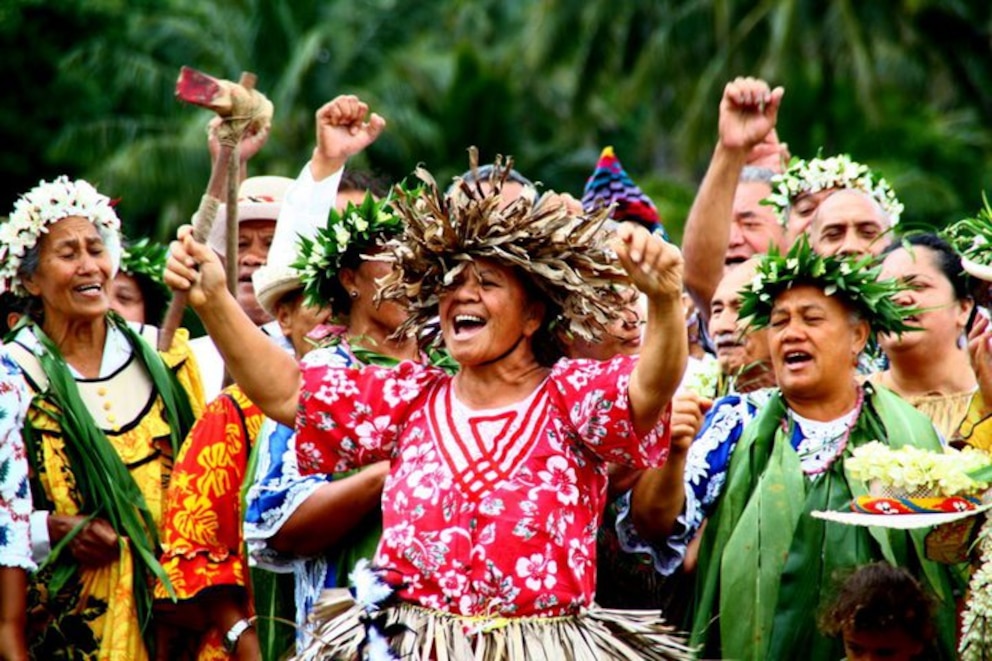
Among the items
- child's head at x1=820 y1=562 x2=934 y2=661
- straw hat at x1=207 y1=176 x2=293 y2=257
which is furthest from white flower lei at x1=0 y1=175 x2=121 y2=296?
child's head at x1=820 y1=562 x2=934 y2=661

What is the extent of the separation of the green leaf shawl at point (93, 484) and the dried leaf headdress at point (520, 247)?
1766 millimetres

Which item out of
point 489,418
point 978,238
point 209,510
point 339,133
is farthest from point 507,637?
point 339,133

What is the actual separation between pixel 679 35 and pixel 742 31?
1323 mm

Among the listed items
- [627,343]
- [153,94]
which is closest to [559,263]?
[627,343]

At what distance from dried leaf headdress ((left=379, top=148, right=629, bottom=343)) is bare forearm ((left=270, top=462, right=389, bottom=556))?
82cm

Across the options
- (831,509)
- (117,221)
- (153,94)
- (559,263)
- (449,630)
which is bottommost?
(449,630)

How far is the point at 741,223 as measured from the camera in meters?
8.67

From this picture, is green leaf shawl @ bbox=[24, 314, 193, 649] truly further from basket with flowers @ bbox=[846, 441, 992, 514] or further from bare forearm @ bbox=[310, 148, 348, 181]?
basket with flowers @ bbox=[846, 441, 992, 514]

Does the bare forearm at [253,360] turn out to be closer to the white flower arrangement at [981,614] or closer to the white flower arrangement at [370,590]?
the white flower arrangement at [370,590]

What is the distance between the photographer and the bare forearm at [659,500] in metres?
6.07

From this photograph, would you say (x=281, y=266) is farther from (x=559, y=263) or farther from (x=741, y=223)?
(x=741, y=223)

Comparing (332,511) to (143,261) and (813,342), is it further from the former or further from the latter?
(143,261)

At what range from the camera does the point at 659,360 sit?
199 inches

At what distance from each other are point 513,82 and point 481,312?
88.1ft
